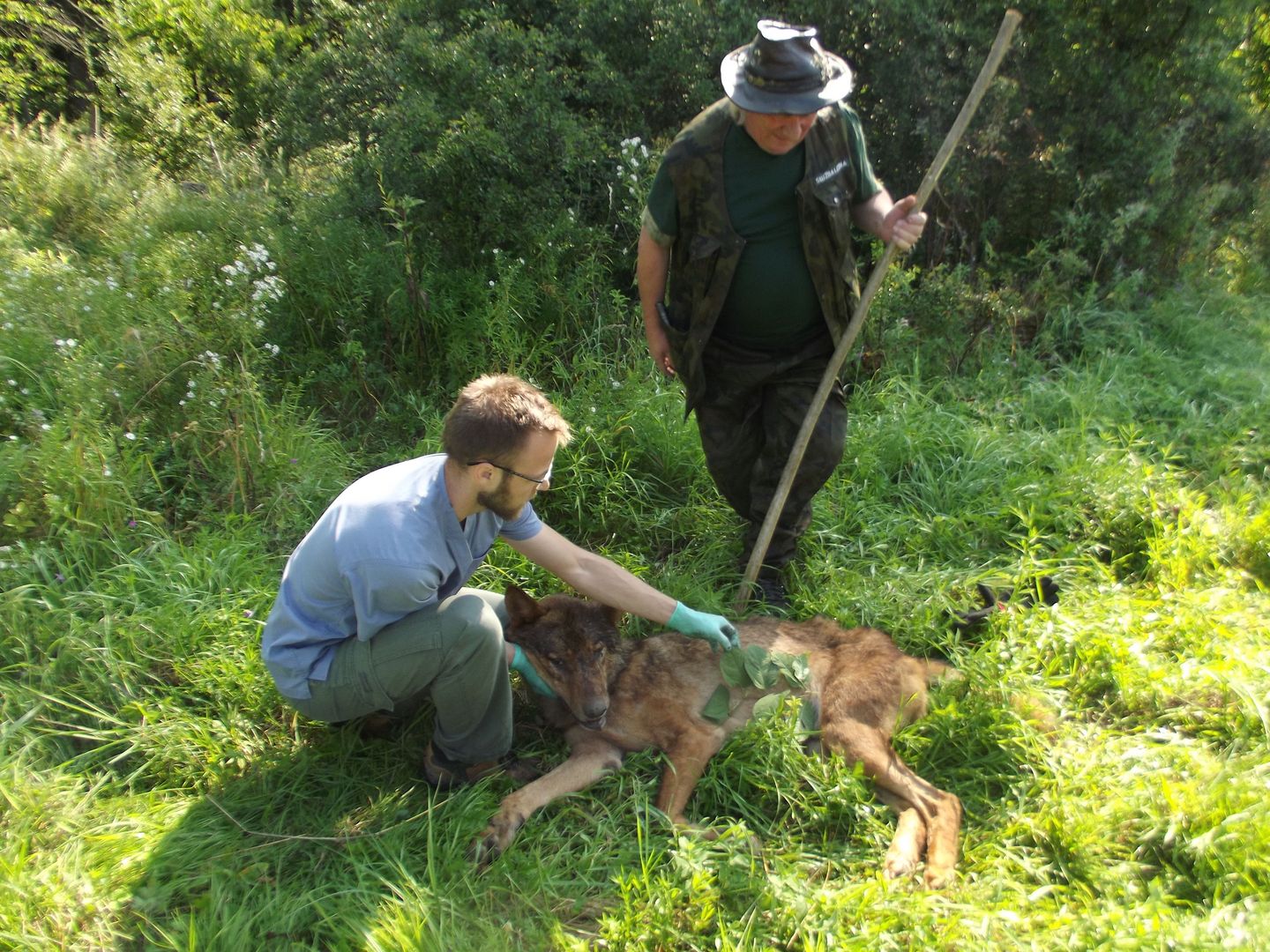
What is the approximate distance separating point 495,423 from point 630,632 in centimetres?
179

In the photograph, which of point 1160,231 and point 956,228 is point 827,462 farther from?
point 1160,231

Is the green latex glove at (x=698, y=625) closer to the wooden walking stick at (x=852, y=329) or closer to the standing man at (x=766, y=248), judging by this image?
the wooden walking stick at (x=852, y=329)

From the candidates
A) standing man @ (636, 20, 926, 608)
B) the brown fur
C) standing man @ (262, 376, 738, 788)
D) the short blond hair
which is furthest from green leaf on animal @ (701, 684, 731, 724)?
the short blond hair

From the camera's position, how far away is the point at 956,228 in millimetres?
7820

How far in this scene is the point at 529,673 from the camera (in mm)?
4074

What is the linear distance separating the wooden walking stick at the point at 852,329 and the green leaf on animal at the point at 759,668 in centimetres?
71

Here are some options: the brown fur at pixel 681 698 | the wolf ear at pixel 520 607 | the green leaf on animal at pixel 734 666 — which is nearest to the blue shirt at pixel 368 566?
the wolf ear at pixel 520 607

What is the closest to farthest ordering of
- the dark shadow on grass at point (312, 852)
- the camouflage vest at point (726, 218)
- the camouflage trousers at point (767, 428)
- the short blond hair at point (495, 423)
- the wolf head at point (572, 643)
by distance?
the dark shadow on grass at point (312, 852) → the short blond hair at point (495, 423) → the wolf head at point (572, 643) → the camouflage vest at point (726, 218) → the camouflage trousers at point (767, 428)

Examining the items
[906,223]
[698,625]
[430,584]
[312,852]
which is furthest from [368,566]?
[906,223]

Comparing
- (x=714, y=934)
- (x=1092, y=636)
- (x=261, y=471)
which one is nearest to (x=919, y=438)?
(x=1092, y=636)

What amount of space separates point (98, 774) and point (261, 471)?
2063 millimetres

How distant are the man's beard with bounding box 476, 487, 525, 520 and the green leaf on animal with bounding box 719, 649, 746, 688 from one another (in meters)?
1.22

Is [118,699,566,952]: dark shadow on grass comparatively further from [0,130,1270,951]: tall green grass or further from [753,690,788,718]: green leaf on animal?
[753,690,788,718]: green leaf on animal

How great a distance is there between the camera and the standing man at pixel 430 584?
10.6 ft
